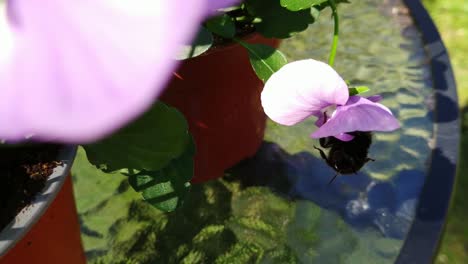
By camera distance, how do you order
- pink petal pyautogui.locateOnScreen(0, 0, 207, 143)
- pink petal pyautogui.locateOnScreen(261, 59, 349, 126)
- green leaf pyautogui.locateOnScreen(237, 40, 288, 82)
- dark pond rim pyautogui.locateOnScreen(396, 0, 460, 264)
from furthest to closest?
dark pond rim pyautogui.locateOnScreen(396, 0, 460, 264) → green leaf pyautogui.locateOnScreen(237, 40, 288, 82) → pink petal pyautogui.locateOnScreen(261, 59, 349, 126) → pink petal pyautogui.locateOnScreen(0, 0, 207, 143)

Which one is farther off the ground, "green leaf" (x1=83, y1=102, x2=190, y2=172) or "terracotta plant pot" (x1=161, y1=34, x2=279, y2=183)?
"green leaf" (x1=83, y1=102, x2=190, y2=172)

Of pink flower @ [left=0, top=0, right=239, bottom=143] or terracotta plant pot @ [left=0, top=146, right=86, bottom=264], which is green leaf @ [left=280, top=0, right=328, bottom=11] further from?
pink flower @ [left=0, top=0, right=239, bottom=143]

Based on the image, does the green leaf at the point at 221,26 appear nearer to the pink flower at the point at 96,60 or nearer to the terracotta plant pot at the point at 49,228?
the terracotta plant pot at the point at 49,228

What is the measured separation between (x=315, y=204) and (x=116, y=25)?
621 mm

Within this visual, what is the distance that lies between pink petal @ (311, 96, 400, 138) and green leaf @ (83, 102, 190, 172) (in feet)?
0.38

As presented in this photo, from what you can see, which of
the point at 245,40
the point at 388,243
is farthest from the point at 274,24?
the point at 388,243

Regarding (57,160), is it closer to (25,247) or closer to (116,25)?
(25,247)

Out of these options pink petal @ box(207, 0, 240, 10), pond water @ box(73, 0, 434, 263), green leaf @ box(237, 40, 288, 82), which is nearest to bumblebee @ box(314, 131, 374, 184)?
green leaf @ box(237, 40, 288, 82)

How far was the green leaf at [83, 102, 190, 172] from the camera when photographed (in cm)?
49

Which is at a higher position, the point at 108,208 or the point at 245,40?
the point at 245,40

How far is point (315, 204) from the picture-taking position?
0.78 meters

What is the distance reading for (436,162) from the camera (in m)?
0.78

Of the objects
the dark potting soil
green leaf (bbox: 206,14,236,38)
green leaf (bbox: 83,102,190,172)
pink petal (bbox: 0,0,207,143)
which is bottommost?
the dark potting soil

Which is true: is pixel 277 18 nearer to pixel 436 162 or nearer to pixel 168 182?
pixel 168 182
